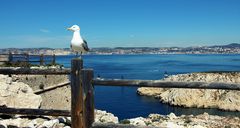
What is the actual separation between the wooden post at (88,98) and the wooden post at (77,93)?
2.6 inches

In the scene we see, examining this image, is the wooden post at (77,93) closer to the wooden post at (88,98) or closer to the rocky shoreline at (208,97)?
the wooden post at (88,98)

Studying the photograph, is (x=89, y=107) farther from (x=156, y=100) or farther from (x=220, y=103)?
(x=156, y=100)

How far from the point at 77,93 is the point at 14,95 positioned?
685 cm

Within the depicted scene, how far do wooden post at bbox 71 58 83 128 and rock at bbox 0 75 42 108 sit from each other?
623cm

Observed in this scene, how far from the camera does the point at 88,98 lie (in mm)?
5332

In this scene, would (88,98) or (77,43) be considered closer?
(88,98)

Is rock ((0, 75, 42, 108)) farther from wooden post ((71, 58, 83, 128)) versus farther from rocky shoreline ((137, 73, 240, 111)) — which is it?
rocky shoreline ((137, 73, 240, 111))

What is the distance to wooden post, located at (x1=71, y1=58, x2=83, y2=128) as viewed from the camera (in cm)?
536

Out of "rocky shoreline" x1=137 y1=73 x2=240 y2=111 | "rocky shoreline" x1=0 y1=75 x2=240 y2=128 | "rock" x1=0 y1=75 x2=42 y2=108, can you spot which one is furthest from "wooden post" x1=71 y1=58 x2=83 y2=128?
"rocky shoreline" x1=137 y1=73 x2=240 y2=111

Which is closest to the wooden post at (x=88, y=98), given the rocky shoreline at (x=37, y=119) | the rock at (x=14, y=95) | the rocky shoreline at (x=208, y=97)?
the rocky shoreline at (x=37, y=119)

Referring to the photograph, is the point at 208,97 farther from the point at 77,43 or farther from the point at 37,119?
the point at 77,43

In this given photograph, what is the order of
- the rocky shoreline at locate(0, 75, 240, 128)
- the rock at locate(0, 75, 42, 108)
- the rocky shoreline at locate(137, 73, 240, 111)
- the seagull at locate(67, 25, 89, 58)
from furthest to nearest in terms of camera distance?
the rocky shoreline at locate(137, 73, 240, 111) < the rock at locate(0, 75, 42, 108) < the rocky shoreline at locate(0, 75, 240, 128) < the seagull at locate(67, 25, 89, 58)

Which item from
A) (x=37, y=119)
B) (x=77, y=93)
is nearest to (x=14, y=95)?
(x=37, y=119)

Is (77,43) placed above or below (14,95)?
above
